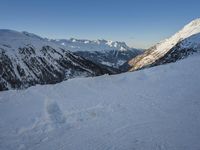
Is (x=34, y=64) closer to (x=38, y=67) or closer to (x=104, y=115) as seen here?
(x=38, y=67)

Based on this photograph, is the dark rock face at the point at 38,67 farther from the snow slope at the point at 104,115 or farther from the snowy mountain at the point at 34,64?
the snow slope at the point at 104,115

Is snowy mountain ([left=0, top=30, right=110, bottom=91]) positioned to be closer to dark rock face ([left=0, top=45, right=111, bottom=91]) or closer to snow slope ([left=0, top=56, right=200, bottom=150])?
dark rock face ([left=0, top=45, right=111, bottom=91])

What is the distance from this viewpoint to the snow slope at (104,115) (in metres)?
12.1

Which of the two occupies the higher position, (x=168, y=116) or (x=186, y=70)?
A: (x=186, y=70)

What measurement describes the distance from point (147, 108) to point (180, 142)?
4.98m

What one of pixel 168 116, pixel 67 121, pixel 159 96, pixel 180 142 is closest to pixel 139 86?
pixel 159 96

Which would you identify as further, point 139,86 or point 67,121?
point 139,86

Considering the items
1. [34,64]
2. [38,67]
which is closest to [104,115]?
[38,67]

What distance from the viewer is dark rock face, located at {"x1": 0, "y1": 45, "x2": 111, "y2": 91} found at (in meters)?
112

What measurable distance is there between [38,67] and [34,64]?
2.90m

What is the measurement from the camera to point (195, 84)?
21375 millimetres

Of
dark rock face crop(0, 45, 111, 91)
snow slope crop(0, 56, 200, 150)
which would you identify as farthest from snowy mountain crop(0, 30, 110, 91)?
snow slope crop(0, 56, 200, 150)

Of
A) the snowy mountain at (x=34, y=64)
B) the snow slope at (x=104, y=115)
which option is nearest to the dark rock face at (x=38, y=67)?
the snowy mountain at (x=34, y=64)

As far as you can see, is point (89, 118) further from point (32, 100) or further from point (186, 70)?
point (186, 70)
